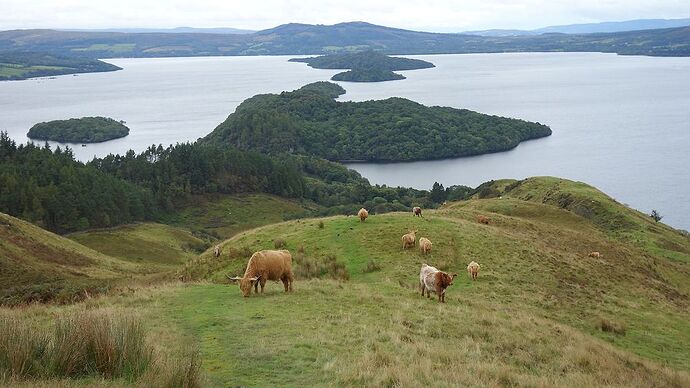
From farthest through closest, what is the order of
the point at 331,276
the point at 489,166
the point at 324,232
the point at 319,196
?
1. the point at 489,166
2. the point at 319,196
3. the point at 324,232
4. the point at 331,276

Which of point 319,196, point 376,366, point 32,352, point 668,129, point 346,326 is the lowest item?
point 319,196

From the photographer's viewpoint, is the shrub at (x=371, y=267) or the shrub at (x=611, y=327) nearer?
the shrub at (x=611, y=327)

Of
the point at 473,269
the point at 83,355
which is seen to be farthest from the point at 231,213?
the point at 83,355

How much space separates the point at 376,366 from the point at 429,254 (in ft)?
56.3

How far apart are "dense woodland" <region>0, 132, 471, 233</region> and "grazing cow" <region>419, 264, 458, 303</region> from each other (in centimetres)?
7183

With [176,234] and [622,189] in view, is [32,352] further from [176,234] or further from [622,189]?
[622,189]

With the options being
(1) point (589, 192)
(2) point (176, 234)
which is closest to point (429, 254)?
(1) point (589, 192)

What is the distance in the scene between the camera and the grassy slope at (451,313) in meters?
11.3

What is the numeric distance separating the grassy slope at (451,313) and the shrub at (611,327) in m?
0.29

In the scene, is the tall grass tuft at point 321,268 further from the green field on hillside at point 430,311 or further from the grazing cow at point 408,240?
the grazing cow at point 408,240

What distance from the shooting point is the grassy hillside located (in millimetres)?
24411

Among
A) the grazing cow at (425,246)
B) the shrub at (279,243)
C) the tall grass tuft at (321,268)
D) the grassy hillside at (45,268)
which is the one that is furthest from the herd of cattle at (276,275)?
the shrub at (279,243)

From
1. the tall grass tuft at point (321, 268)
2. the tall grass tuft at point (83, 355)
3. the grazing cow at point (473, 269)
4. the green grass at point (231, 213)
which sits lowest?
the green grass at point (231, 213)

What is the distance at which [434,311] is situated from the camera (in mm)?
17438
